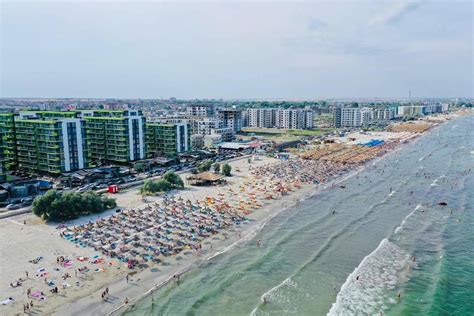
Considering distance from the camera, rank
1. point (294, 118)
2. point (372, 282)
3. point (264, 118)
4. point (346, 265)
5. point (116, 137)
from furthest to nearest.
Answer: point (264, 118) < point (294, 118) < point (116, 137) < point (346, 265) < point (372, 282)

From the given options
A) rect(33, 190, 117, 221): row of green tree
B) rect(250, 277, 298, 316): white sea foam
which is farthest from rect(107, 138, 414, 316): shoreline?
rect(33, 190, 117, 221): row of green tree

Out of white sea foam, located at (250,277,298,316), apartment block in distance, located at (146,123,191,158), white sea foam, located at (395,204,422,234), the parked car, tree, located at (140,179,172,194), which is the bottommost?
white sea foam, located at (250,277,298,316)

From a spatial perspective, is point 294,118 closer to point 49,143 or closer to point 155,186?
point 155,186

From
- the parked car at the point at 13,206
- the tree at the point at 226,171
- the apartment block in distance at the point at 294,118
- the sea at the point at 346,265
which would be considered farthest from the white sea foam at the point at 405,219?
Result: the apartment block in distance at the point at 294,118

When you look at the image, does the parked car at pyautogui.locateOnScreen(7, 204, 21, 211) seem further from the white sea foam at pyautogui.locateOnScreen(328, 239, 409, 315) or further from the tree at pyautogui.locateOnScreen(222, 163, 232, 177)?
the white sea foam at pyautogui.locateOnScreen(328, 239, 409, 315)

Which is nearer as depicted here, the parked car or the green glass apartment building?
the parked car

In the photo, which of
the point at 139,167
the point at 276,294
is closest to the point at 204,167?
the point at 139,167

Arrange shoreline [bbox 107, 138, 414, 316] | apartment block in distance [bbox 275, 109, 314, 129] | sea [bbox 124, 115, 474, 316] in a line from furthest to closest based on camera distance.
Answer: apartment block in distance [bbox 275, 109, 314, 129]
shoreline [bbox 107, 138, 414, 316]
sea [bbox 124, 115, 474, 316]
